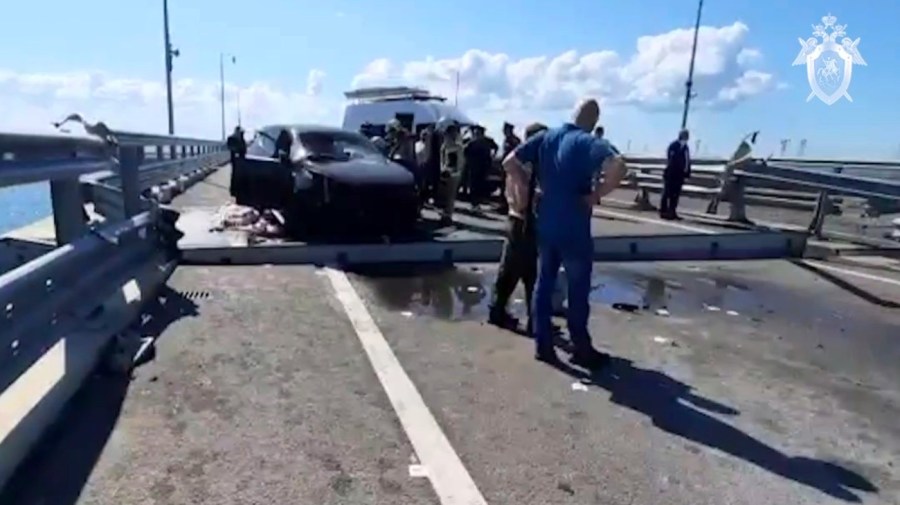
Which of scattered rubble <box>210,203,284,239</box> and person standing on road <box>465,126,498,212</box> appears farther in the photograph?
person standing on road <box>465,126,498,212</box>

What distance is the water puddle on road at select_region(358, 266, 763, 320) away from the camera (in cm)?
676

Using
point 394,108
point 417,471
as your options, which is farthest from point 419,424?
point 394,108

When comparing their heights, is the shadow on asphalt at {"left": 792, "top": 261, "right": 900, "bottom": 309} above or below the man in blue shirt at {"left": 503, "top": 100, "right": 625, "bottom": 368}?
below

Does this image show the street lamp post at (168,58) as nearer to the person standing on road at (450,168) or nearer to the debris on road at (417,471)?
the person standing on road at (450,168)

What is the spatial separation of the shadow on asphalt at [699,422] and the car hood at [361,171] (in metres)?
5.46

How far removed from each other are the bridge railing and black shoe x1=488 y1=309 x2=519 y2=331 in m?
6.34

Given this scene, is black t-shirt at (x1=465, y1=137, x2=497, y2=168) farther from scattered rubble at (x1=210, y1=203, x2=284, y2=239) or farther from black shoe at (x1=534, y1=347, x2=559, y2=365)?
black shoe at (x1=534, y1=347, x2=559, y2=365)

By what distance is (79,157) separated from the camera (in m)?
4.71

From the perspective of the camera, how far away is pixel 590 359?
500cm

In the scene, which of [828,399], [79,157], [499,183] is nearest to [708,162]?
[499,183]

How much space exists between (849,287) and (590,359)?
17.9ft

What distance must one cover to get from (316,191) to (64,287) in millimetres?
5812

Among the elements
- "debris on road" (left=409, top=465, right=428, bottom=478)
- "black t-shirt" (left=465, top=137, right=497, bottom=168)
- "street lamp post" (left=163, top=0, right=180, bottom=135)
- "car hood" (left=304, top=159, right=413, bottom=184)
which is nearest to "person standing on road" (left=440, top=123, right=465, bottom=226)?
"black t-shirt" (left=465, top=137, right=497, bottom=168)

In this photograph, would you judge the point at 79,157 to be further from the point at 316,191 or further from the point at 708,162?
the point at 708,162
